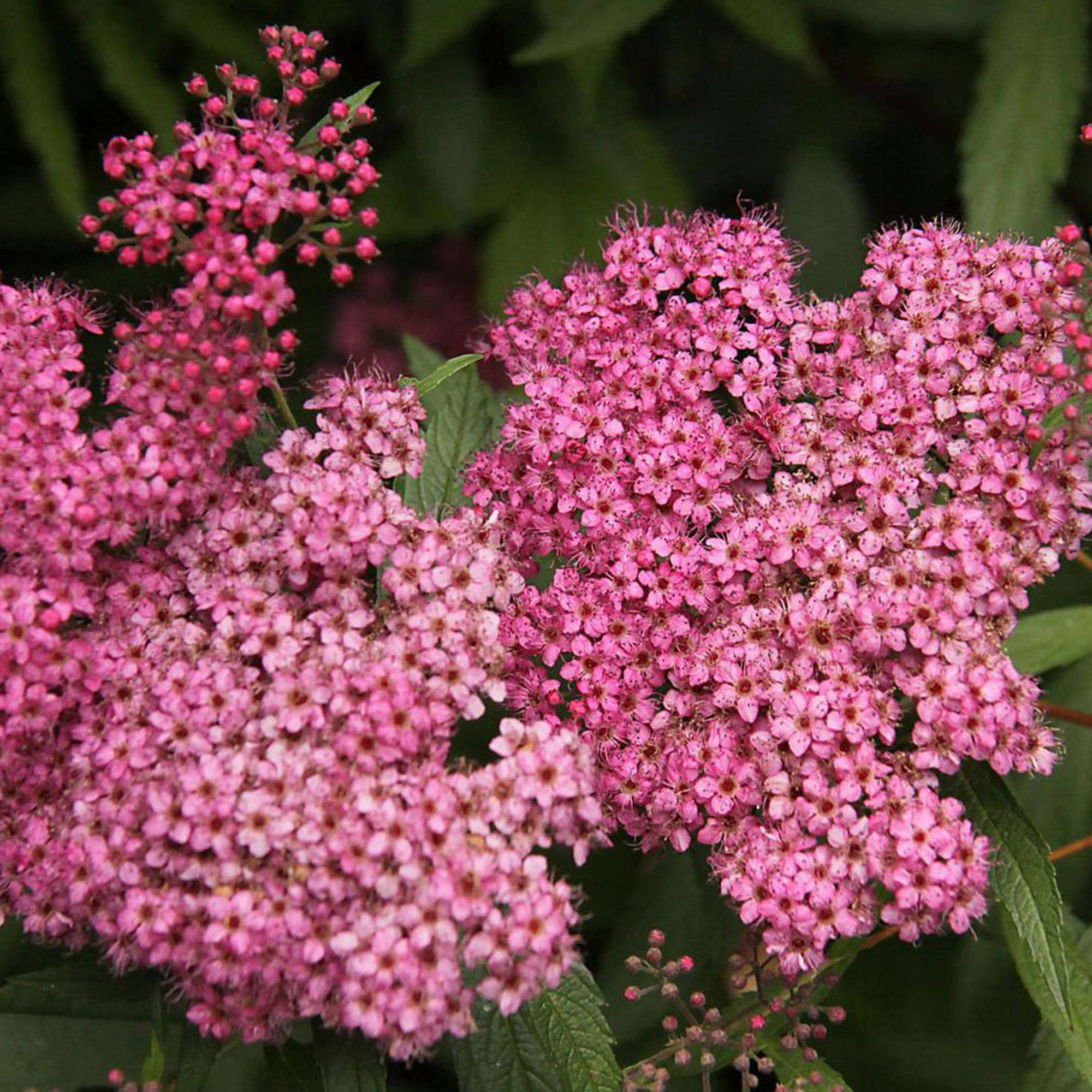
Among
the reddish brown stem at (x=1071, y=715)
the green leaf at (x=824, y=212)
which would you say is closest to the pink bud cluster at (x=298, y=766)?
the reddish brown stem at (x=1071, y=715)

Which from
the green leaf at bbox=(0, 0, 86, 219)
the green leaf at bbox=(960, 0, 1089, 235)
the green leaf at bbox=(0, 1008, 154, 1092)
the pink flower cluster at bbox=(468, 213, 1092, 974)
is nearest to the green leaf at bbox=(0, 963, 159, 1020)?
the green leaf at bbox=(0, 1008, 154, 1092)

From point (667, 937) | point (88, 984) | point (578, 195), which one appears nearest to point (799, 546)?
point (667, 937)

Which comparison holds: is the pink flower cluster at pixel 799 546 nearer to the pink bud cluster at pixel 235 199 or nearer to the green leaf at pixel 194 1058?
the pink bud cluster at pixel 235 199

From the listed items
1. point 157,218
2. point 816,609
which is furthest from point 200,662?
point 816,609

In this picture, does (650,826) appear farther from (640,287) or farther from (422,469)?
(640,287)

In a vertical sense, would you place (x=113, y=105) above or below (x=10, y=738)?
above

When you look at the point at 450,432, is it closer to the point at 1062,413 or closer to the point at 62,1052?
the point at 1062,413

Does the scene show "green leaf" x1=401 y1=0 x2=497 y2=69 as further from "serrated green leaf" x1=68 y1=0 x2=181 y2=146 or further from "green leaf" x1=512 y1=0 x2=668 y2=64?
"serrated green leaf" x1=68 y1=0 x2=181 y2=146

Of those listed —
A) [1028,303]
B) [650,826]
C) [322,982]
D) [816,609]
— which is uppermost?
[1028,303]
